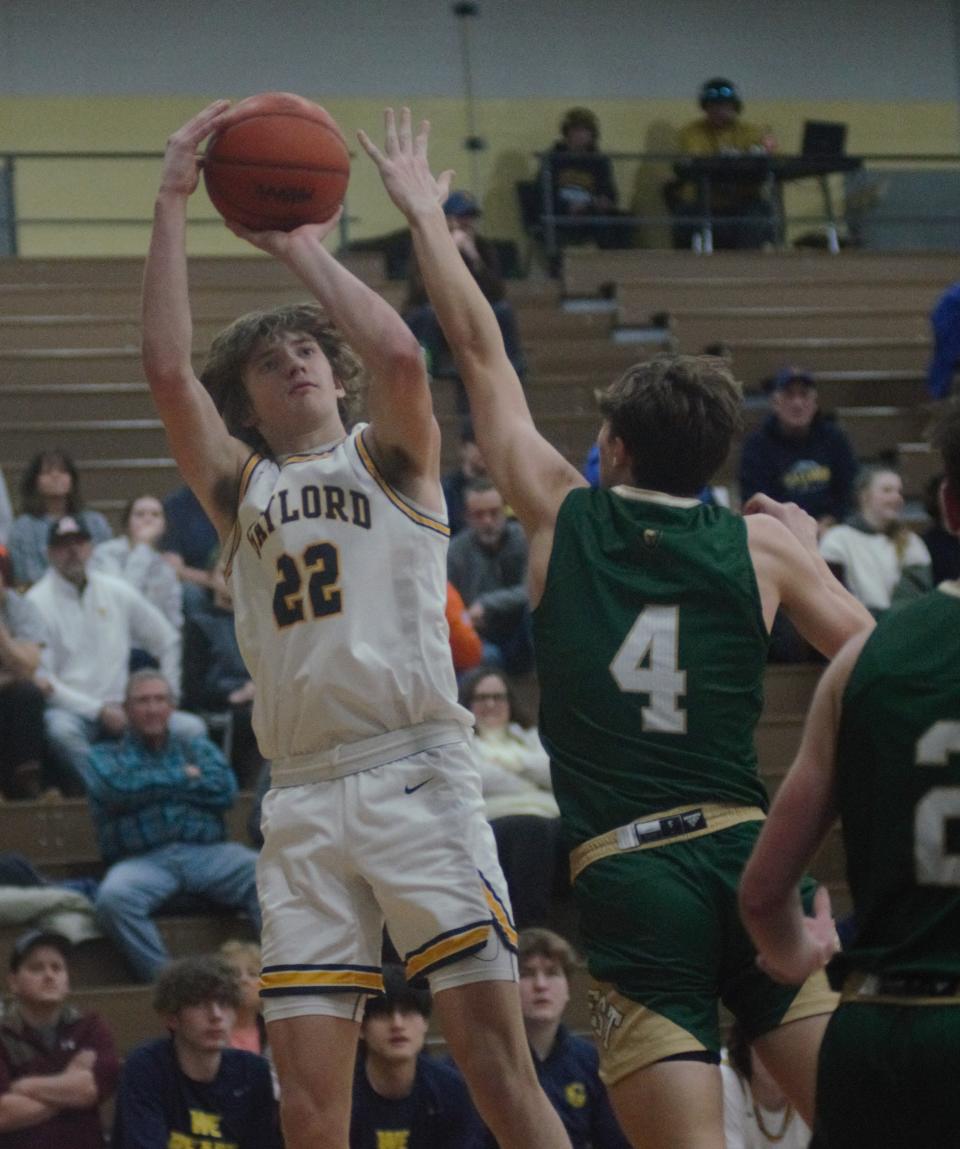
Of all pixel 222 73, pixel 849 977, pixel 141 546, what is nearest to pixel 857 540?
pixel 141 546

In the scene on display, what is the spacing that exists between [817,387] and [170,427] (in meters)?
9.68

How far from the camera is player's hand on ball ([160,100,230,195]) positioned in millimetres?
4414

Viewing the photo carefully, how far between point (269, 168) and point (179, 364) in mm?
532

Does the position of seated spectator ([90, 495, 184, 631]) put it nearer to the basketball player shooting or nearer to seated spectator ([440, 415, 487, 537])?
seated spectator ([440, 415, 487, 537])

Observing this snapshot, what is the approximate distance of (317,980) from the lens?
4.09m

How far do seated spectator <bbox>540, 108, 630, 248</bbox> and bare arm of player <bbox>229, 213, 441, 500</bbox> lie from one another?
11472 mm

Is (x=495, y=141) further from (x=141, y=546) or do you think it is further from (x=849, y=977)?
(x=849, y=977)

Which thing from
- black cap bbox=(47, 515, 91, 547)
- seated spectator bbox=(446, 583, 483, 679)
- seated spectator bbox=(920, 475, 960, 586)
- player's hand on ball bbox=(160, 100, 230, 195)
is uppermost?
player's hand on ball bbox=(160, 100, 230, 195)

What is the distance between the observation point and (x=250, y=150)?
451cm

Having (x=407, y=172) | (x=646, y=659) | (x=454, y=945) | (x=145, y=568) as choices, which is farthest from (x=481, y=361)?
(x=145, y=568)

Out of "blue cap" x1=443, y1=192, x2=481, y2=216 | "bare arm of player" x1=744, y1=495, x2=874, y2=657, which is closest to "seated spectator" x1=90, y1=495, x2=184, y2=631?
"blue cap" x1=443, y1=192, x2=481, y2=216

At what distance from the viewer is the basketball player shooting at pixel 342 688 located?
4090 mm

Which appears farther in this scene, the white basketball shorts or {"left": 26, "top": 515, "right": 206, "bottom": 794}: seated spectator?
{"left": 26, "top": 515, "right": 206, "bottom": 794}: seated spectator

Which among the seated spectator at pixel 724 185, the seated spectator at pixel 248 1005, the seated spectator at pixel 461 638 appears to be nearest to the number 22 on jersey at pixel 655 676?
the seated spectator at pixel 461 638
